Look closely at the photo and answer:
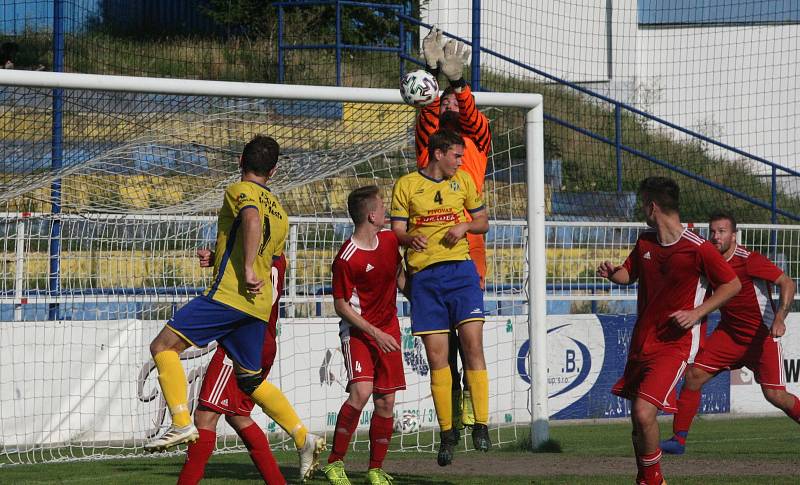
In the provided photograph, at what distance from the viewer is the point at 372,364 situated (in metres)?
7.89

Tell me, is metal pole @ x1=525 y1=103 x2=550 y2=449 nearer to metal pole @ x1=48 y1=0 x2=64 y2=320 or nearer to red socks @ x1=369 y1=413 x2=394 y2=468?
red socks @ x1=369 y1=413 x2=394 y2=468

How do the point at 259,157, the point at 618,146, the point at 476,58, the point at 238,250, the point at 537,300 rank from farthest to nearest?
the point at 618,146 < the point at 476,58 < the point at 537,300 < the point at 259,157 < the point at 238,250

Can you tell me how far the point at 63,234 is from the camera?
11.4m

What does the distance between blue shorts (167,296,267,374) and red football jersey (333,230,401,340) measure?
1.07 meters

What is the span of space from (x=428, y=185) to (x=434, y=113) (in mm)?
1078

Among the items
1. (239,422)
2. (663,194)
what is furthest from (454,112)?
(239,422)

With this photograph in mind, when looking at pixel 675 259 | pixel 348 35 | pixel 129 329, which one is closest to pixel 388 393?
pixel 675 259

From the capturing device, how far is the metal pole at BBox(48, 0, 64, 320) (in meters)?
9.62

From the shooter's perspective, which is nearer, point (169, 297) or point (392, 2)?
point (169, 297)

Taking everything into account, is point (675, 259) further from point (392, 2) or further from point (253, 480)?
point (392, 2)

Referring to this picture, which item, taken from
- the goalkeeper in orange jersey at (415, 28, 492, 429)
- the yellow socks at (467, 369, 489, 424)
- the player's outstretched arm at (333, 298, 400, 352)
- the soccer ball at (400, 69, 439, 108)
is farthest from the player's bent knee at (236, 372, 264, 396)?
the soccer ball at (400, 69, 439, 108)

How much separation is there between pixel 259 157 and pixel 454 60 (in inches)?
91.8

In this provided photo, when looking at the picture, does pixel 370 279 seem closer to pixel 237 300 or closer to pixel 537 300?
pixel 237 300

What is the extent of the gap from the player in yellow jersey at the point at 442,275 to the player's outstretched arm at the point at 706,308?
66.9 inches
